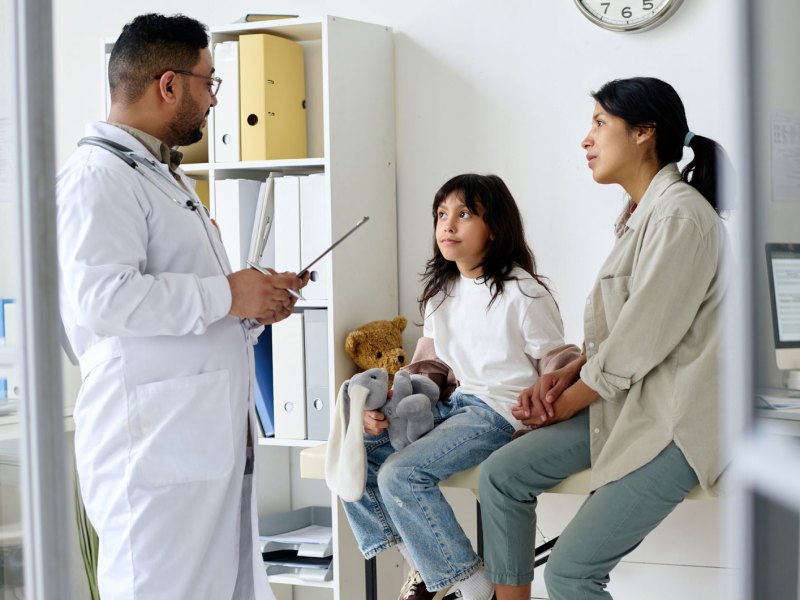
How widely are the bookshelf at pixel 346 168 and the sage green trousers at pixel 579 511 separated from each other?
0.68 m

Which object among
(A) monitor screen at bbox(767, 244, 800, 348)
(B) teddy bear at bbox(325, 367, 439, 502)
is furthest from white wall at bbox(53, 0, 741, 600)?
(A) monitor screen at bbox(767, 244, 800, 348)

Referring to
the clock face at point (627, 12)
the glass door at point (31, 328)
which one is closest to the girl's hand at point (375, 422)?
the clock face at point (627, 12)

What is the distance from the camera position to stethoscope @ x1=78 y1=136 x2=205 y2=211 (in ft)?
5.29

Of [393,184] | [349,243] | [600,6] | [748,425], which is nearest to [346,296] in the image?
[349,243]

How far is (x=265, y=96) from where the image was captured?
8.25ft

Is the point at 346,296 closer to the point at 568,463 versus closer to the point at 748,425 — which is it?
the point at 568,463

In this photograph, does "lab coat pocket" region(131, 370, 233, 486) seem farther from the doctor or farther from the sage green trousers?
the sage green trousers

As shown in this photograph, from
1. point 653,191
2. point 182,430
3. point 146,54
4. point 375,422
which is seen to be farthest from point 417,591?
point 146,54

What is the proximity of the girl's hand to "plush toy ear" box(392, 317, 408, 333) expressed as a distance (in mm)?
506

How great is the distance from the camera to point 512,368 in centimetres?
206

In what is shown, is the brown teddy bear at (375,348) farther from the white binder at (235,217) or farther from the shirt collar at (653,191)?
the shirt collar at (653,191)

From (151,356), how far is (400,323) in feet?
3.54

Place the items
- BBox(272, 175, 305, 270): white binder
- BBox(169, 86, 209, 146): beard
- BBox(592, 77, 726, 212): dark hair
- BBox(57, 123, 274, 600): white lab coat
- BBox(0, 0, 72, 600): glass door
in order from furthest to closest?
BBox(272, 175, 305, 270): white binder → BBox(592, 77, 726, 212): dark hair → BBox(169, 86, 209, 146): beard → BBox(57, 123, 274, 600): white lab coat → BBox(0, 0, 72, 600): glass door

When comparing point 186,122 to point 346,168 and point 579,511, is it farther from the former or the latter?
A: point 579,511
